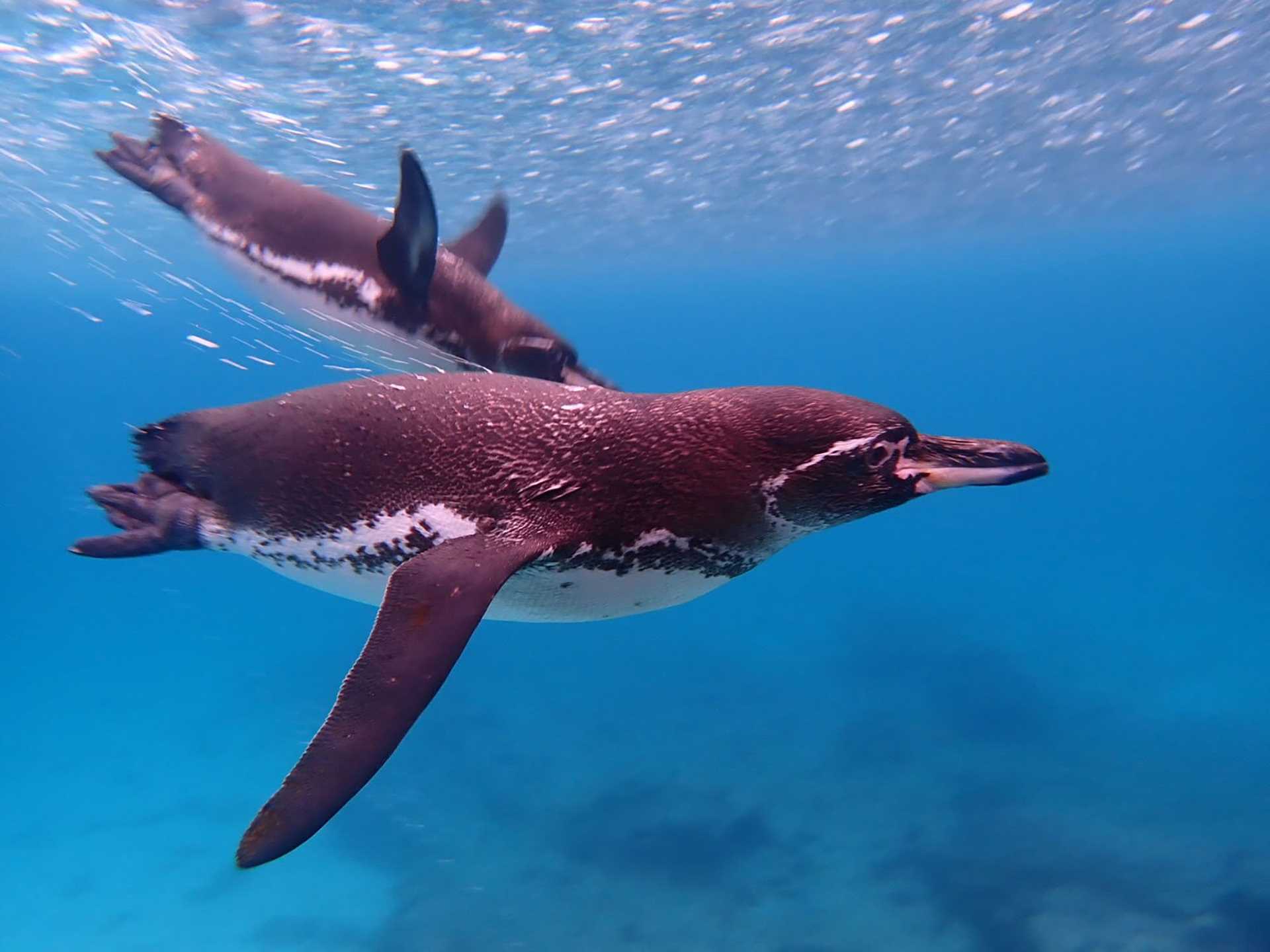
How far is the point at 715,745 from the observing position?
14461 mm

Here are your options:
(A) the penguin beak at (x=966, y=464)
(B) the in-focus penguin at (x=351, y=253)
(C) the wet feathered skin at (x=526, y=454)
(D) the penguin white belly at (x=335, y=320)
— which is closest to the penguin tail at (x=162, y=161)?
(B) the in-focus penguin at (x=351, y=253)

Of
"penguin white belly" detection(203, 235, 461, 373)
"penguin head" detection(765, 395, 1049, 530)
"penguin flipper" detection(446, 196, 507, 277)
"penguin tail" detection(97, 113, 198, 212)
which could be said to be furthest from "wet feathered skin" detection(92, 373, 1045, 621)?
"penguin tail" detection(97, 113, 198, 212)

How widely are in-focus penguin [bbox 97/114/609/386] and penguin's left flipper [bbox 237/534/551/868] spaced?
2.62 m

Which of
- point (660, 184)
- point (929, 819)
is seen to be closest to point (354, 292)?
point (929, 819)

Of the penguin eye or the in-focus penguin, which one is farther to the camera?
the in-focus penguin

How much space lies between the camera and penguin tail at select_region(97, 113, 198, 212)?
579cm

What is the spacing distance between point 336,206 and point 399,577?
13.1 ft

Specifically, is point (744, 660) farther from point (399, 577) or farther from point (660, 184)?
point (399, 577)

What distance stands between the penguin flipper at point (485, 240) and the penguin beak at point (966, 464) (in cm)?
418

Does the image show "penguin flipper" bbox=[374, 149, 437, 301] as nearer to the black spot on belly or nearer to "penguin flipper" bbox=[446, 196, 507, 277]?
"penguin flipper" bbox=[446, 196, 507, 277]

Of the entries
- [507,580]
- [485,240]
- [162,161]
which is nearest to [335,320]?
[485,240]

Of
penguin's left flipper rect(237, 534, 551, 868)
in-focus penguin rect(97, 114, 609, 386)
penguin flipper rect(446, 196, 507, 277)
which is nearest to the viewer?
penguin's left flipper rect(237, 534, 551, 868)

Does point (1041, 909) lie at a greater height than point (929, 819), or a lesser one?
lesser

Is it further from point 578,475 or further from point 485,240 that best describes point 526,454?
point 485,240
